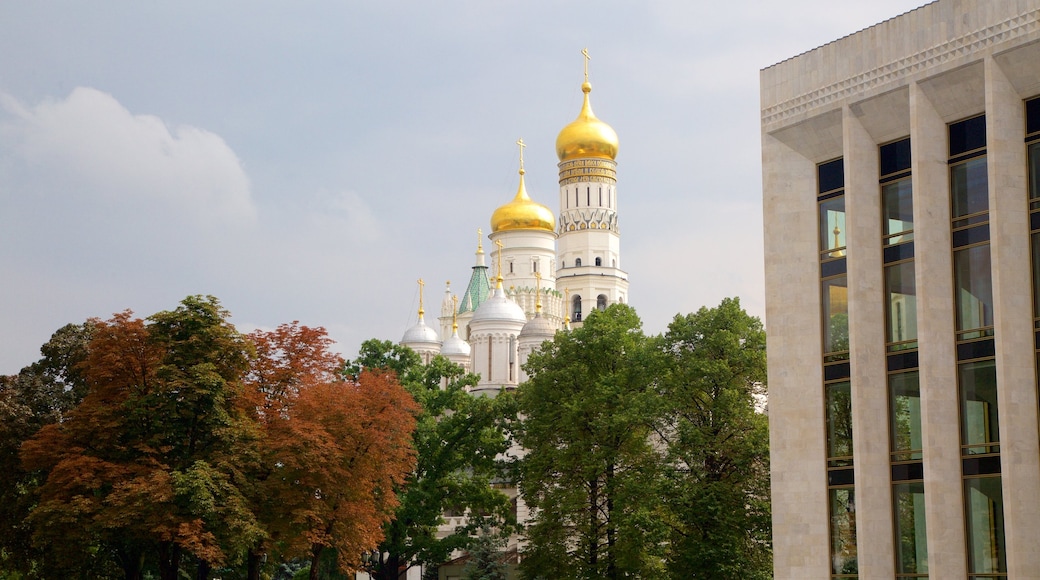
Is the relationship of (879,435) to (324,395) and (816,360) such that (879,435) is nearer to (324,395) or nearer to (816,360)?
(816,360)

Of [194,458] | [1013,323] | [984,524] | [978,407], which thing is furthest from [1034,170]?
[194,458]

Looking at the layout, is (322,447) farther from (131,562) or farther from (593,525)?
(593,525)

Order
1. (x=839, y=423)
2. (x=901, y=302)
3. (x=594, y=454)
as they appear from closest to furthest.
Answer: (x=901, y=302) < (x=839, y=423) < (x=594, y=454)

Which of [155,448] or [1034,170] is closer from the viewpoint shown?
[1034,170]

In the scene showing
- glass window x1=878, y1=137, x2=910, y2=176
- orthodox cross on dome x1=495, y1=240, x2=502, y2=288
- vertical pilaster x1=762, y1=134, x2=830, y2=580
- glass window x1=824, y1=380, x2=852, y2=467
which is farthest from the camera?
orthodox cross on dome x1=495, y1=240, x2=502, y2=288

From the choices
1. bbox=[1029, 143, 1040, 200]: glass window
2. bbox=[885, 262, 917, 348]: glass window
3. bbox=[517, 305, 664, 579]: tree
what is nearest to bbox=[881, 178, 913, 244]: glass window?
bbox=[885, 262, 917, 348]: glass window

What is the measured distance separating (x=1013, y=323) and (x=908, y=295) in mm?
2886

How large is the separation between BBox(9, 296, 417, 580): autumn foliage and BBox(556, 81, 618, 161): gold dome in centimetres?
6969

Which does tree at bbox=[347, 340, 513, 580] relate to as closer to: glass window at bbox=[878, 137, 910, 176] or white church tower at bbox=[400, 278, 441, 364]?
glass window at bbox=[878, 137, 910, 176]

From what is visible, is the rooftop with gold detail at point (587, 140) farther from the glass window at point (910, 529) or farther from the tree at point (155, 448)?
the glass window at point (910, 529)

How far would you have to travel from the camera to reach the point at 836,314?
28.0 metres

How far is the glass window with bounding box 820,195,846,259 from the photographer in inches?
1111

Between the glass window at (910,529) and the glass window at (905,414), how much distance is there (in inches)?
26.0

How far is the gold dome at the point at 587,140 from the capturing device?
110 meters
